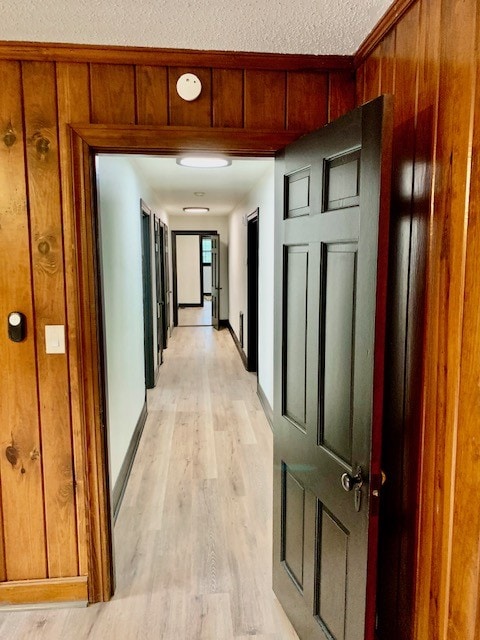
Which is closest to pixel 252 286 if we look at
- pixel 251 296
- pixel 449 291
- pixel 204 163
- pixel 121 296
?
pixel 251 296

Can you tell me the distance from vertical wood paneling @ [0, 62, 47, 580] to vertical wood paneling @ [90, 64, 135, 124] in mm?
290

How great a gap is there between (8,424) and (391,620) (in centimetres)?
166

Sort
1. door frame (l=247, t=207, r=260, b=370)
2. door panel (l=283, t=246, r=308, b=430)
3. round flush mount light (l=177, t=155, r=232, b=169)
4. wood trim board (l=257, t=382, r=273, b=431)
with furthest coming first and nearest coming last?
door frame (l=247, t=207, r=260, b=370)
wood trim board (l=257, t=382, r=273, b=431)
round flush mount light (l=177, t=155, r=232, b=169)
door panel (l=283, t=246, r=308, b=430)

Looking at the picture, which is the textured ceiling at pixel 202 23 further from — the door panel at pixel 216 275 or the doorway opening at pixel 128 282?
the door panel at pixel 216 275

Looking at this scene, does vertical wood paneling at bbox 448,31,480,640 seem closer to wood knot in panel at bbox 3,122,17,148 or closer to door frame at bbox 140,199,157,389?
wood knot in panel at bbox 3,122,17,148

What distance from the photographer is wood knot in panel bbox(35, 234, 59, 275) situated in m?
1.85

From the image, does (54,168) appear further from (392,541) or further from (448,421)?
(392,541)

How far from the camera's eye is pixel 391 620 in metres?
1.58

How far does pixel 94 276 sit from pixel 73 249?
138 millimetres

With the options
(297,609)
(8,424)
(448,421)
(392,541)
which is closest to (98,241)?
(8,424)

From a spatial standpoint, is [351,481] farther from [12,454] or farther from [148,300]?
[148,300]

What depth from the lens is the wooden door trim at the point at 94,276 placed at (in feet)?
5.94

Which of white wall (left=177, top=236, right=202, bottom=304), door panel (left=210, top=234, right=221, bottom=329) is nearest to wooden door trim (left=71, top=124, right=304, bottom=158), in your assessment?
door panel (left=210, top=234, right=221, bottom=329)

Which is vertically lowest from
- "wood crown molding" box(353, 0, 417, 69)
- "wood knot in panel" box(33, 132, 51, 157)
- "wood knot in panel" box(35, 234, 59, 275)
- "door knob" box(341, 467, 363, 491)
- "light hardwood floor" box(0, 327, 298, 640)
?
"light hardwood floor" box(0, 327, 298, 640)
